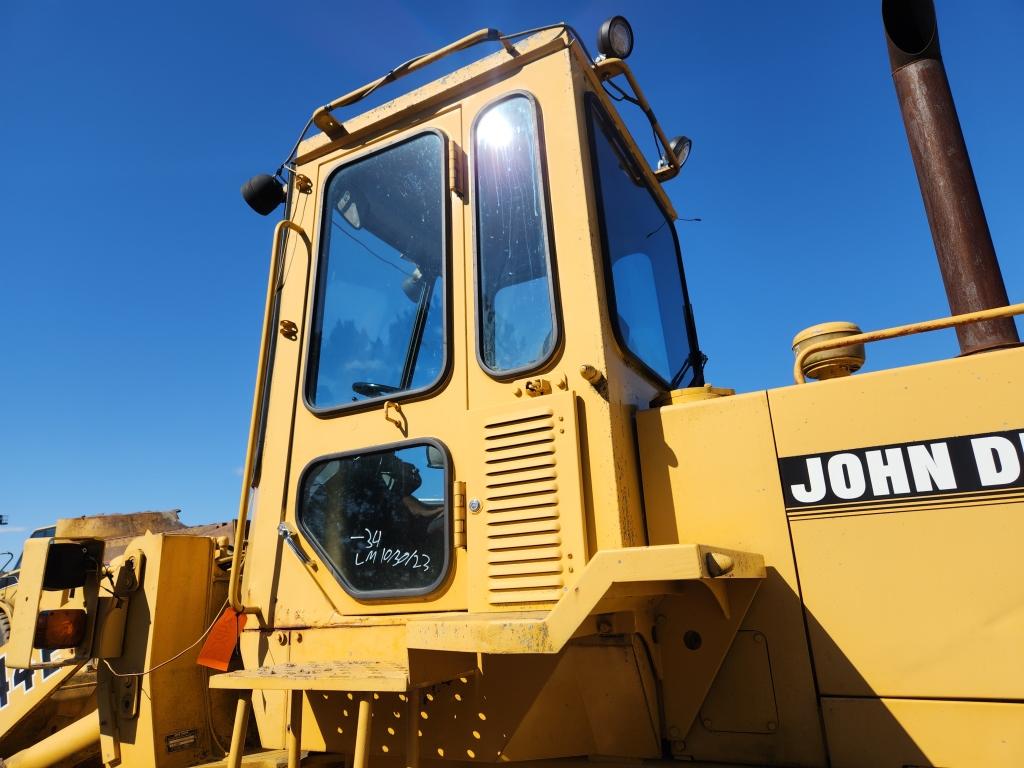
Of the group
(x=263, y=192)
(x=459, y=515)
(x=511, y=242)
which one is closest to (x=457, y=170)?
(x=511, y=242)

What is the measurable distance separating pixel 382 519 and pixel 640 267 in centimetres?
144

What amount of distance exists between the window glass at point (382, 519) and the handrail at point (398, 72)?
1.45 meters

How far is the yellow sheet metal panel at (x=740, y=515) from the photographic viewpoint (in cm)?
177

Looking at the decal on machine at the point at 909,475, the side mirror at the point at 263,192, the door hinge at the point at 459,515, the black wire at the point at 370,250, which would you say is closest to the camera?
the decal on machine at the point at 909,475

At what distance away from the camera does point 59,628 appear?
2.52 metres

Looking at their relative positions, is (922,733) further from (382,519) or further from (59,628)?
(59,628)

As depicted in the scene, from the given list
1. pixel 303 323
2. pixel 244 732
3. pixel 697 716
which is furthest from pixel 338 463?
pixel 697 716

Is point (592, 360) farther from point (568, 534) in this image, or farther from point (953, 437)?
Answer: point (953, 437)

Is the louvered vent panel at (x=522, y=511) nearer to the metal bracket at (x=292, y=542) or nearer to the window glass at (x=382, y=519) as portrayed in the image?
the window glass at (x=382, y=519)

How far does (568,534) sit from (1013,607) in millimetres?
1091

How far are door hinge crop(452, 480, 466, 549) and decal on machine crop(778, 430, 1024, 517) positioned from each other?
3.09ft

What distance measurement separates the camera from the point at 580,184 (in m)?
2.24

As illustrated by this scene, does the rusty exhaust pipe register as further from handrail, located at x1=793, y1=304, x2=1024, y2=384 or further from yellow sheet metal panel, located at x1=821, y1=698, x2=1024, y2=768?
yellow sheet metal panel, located at x1=821, y1=698, x2=1024, y2=768

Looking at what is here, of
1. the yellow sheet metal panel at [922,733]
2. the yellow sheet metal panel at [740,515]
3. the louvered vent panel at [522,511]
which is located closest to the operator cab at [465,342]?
the louvered vent panel at [522,511]
